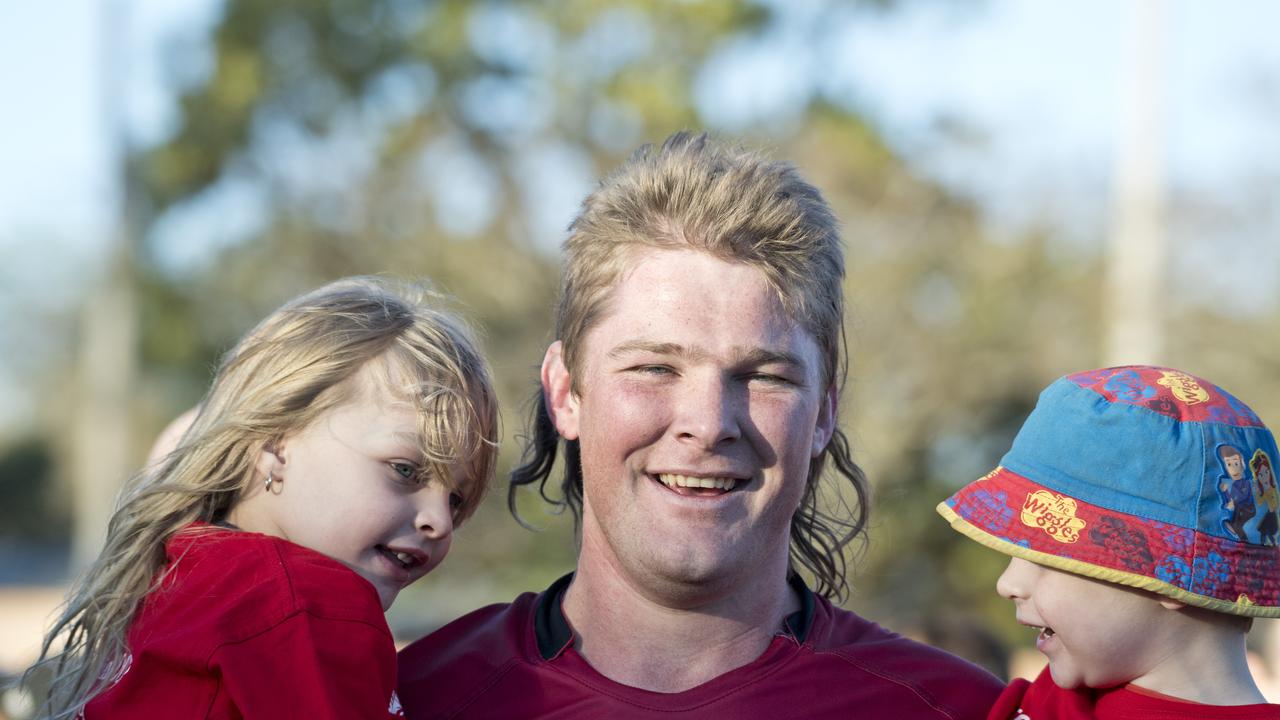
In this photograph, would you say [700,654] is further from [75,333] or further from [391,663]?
[75,333]

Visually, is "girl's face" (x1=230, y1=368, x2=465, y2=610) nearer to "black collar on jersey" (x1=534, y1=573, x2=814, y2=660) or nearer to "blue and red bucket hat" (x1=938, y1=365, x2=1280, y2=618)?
"black collar on jersey" (x1=534, y1=573, x2=814, y2=660)

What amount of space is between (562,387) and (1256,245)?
17151mm

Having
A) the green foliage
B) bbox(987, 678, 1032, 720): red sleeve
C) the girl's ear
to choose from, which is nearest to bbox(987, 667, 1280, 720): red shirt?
bbox(987, 678, 1032, 720): red sleeve

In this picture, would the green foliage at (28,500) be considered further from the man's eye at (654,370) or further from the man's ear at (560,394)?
the man's eye at (654,370)

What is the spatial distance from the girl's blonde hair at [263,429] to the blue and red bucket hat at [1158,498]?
3.46ft

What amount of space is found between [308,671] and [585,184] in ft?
45.9

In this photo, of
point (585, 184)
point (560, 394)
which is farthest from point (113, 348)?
point (560, 394)

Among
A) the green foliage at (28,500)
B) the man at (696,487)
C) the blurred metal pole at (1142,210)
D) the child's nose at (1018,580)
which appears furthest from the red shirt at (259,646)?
the green foliage at (28,500)

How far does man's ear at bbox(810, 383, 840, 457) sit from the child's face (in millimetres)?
608

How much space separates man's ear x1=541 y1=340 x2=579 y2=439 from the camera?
9.71ft

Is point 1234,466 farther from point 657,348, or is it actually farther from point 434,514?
point 434,514

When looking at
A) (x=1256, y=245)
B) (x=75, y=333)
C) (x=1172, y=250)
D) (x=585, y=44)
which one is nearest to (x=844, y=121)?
(x=585, y=44)

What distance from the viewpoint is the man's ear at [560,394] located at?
296 centimetres

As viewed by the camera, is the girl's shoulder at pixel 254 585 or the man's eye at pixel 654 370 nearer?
the girl's shoulder at pixel 254 585
